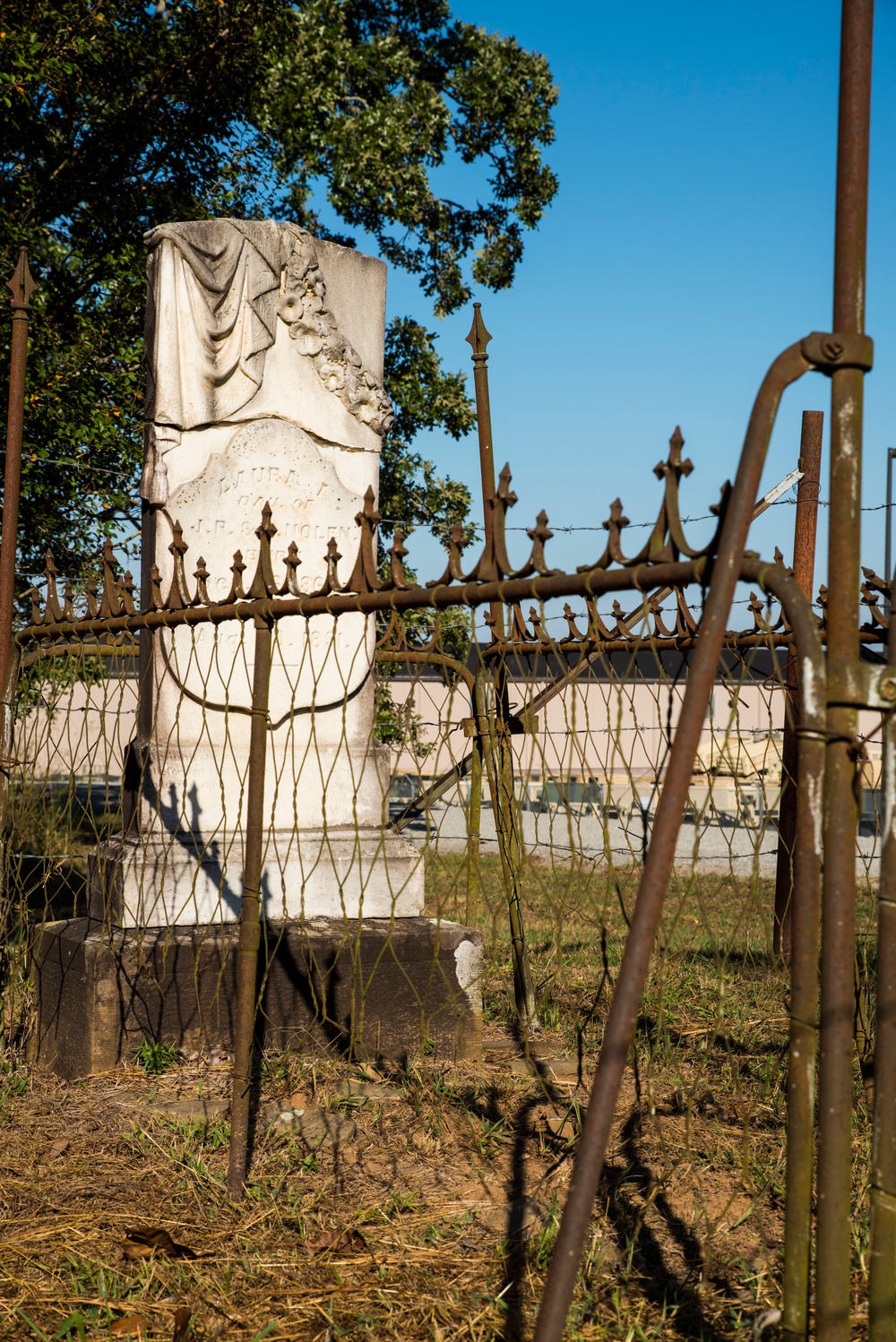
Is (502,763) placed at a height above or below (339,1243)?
above

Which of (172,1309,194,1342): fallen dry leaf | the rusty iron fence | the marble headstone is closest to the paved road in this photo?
the rusty iron fence

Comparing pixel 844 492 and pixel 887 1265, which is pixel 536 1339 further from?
pixel 844 492

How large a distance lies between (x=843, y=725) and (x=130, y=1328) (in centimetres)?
195

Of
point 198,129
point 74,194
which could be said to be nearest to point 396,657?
point 74,194

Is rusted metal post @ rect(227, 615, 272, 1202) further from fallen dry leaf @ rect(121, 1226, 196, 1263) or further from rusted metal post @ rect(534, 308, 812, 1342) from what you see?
rusted metal post @ rect(534, 308, 812, 1342)

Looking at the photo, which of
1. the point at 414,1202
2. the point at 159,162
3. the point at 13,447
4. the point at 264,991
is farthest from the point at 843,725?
the point at 159,162

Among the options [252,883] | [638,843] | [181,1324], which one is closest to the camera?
[181,1324]

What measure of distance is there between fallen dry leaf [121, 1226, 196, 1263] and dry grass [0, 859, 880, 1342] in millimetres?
34

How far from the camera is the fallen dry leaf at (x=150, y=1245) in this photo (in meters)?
2.70

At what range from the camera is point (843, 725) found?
1.81 meters

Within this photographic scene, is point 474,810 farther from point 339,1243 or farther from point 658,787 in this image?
point 339,1243

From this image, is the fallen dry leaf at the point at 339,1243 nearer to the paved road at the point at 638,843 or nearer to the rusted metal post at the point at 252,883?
the rusted metal post at the point at 252,883

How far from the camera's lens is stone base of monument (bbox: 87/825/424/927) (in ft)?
13.9

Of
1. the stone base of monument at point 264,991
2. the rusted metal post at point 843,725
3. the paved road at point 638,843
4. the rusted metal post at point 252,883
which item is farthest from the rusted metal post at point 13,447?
the paved road at point 638,843
